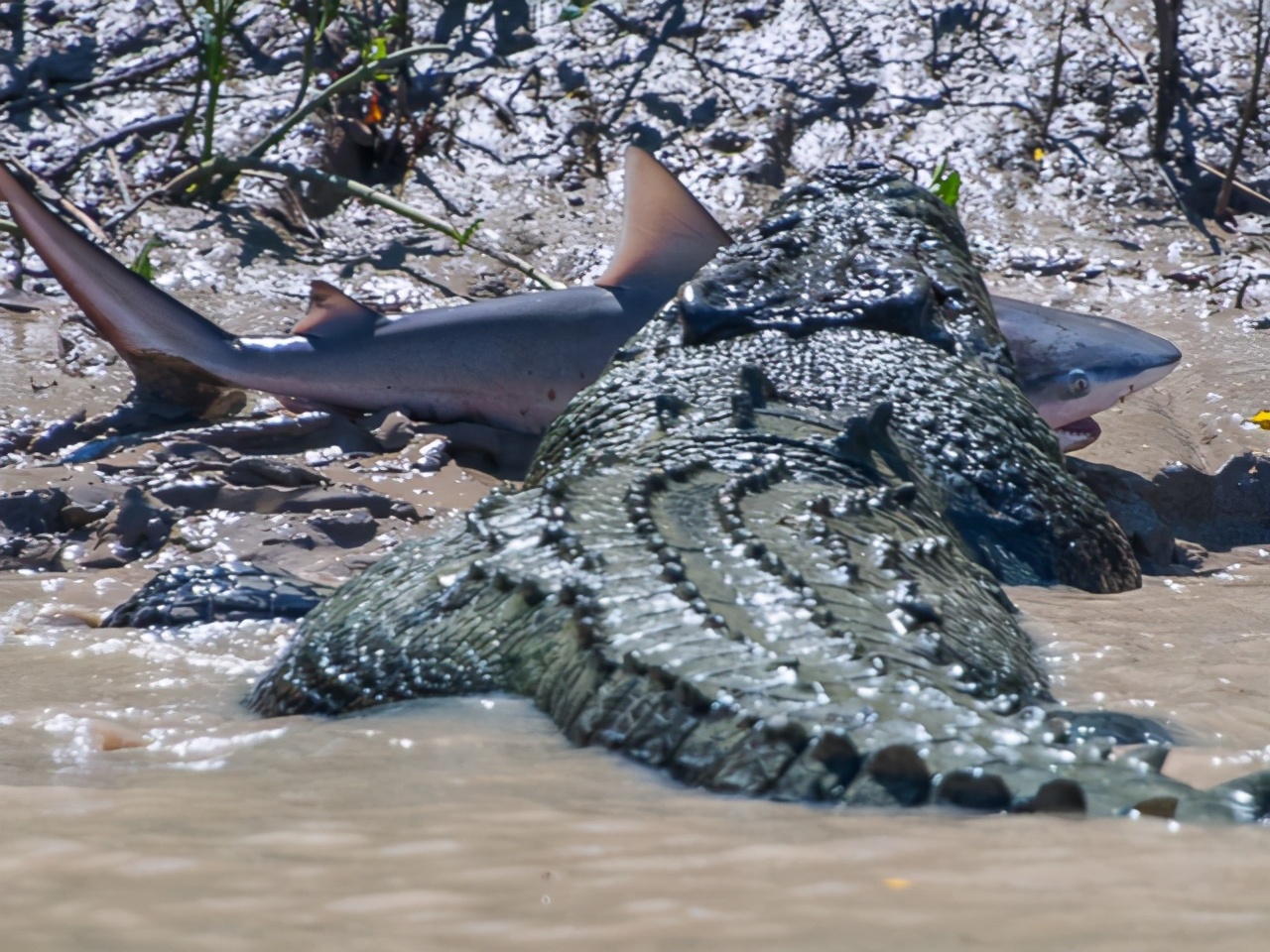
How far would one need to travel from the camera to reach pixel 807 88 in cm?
698

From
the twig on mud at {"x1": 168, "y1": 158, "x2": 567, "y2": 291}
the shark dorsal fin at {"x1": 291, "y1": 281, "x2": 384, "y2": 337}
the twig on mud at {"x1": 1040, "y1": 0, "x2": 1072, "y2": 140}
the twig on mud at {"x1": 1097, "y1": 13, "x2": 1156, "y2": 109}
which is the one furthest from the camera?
the twig on mud at {"x1": 1097, "y1": 13, "x2": 1156, "y2": 109}

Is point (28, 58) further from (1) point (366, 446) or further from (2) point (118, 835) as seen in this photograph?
(2) point (118, 835)

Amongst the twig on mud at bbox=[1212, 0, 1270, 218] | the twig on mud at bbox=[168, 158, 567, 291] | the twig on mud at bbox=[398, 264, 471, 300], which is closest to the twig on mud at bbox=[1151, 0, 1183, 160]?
the twig on mud at bbox=[1212, 0, 1270, 218]

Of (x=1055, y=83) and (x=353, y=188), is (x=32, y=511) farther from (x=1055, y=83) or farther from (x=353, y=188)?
(x=1055, y=83)

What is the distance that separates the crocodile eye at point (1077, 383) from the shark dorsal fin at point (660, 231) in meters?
1.16

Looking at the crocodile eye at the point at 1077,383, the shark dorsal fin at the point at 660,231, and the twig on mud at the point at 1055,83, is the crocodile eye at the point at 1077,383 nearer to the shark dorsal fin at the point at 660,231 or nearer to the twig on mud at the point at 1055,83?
the shark dorsal fin at the point at 660,231

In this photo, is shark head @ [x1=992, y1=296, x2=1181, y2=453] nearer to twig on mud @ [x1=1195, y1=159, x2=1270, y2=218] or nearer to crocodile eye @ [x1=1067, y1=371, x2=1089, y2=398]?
crocodile eye @ [x1=1067, y1=371, x2=1089, y2=398]

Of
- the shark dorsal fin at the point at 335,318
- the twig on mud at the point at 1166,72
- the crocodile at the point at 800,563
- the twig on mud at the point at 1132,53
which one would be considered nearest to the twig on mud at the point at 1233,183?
the twig on mud at the point at 1166,72

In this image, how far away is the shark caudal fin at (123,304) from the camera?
445cm

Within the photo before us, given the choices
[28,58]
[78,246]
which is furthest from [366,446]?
[28,58]

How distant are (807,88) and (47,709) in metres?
5.62

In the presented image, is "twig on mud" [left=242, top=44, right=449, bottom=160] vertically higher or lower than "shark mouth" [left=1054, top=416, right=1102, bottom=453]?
higher

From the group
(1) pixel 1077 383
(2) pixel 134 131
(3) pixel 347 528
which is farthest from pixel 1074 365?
(2) pixel 134 131

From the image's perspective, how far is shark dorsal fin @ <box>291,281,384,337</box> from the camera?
15.2ft
